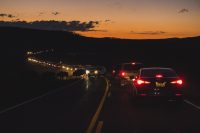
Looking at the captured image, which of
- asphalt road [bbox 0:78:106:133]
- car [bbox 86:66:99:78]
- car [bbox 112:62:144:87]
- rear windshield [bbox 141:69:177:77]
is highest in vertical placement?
rear windshield [bbox 141:69:177:77]

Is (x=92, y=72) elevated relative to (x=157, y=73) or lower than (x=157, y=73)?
lower

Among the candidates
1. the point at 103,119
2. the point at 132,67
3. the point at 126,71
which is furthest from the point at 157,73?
the point at 126,71

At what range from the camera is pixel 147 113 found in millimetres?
16844

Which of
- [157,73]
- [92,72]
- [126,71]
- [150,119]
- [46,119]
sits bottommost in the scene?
[92,72]

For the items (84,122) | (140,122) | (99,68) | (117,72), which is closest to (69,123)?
(84,122)

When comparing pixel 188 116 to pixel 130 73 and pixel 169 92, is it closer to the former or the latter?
pixel 169 92

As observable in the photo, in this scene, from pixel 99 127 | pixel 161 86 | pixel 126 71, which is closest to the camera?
pixel 99 127

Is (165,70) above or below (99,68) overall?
above

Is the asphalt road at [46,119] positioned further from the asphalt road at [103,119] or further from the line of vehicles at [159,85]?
the line of vehicles at [159,85]

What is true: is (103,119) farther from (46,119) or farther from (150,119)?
(46,119)

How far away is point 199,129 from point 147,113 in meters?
4.54

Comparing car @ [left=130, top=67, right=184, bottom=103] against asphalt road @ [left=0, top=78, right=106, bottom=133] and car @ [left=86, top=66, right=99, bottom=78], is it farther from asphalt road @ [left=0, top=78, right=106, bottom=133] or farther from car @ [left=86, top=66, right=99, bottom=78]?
car @ [left=86, top=66, right=99, bottom=78]

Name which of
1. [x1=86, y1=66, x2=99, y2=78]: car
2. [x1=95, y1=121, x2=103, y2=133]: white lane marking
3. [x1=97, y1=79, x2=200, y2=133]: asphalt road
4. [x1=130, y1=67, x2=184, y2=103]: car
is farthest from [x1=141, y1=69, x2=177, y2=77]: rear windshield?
[x1=86, y1=66, x2=99, y2=78]: car

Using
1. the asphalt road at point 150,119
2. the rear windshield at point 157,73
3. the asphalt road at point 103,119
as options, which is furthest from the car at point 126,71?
the asphalt road at point 103,119
